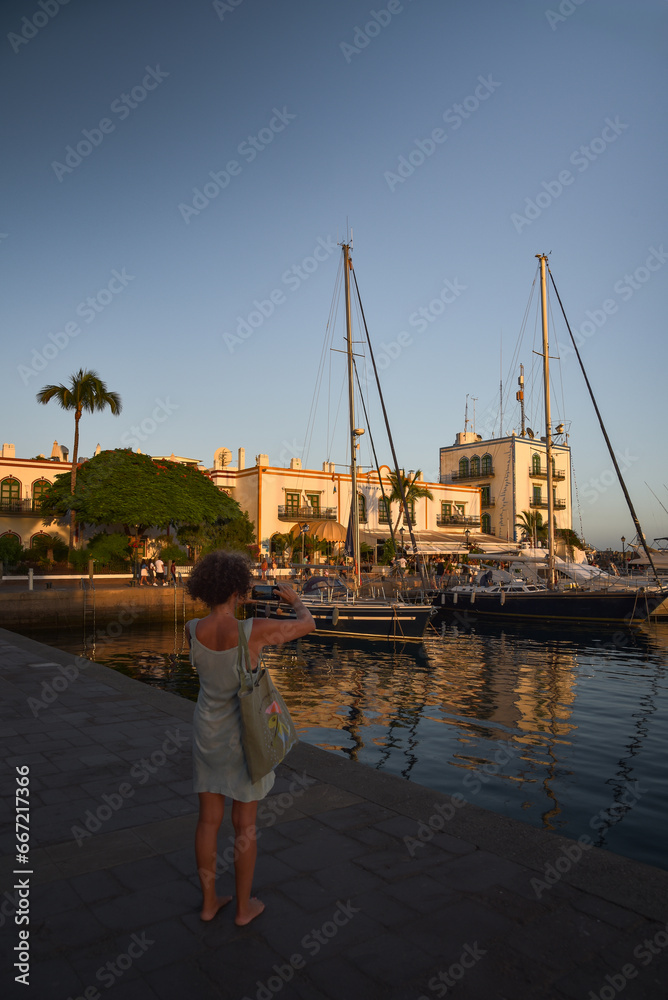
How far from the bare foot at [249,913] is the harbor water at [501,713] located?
4.40 meters

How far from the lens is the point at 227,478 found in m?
49.0

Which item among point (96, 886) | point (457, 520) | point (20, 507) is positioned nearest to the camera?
point (96, 886)

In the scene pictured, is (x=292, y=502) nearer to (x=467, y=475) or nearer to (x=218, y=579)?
(x=467, y=475)

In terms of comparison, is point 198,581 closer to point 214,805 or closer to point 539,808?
point 214,805

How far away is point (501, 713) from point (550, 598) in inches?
648

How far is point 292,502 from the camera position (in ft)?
158

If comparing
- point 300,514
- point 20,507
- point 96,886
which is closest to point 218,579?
point 96,886

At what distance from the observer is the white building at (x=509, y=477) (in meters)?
56.8

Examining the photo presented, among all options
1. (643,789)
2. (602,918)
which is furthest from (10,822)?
(643,789)

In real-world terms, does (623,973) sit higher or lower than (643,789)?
higher

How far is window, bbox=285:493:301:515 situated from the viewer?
47847mm

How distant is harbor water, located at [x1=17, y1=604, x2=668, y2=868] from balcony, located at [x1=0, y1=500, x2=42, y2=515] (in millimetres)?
19252

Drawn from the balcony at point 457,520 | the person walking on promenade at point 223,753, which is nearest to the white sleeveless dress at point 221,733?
the person walking on promenade at point 223,753

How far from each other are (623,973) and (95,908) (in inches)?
99.6
